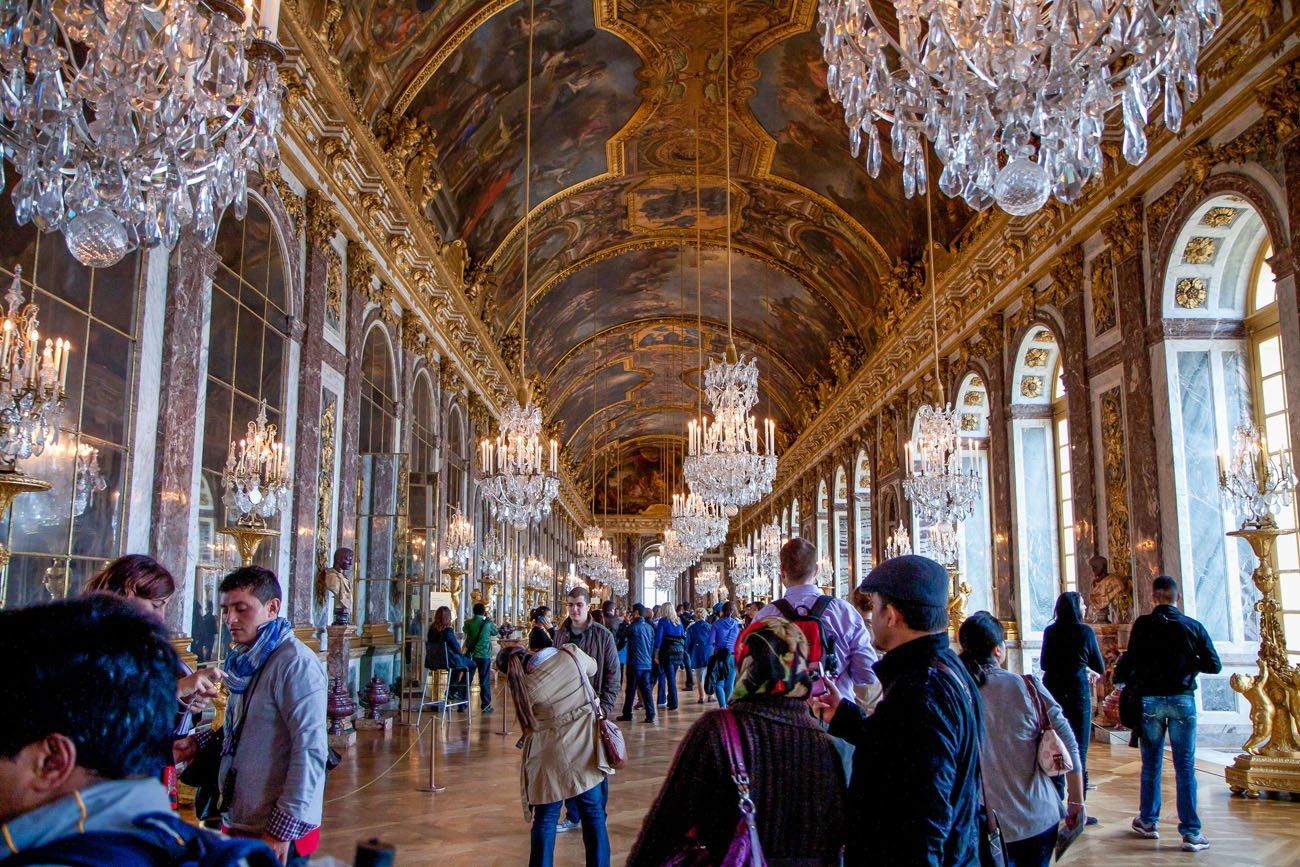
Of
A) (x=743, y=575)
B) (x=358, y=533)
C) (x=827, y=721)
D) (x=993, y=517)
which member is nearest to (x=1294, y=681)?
(x=827, y=721)

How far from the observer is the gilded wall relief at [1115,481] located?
1037cm

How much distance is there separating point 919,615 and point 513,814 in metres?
5.11

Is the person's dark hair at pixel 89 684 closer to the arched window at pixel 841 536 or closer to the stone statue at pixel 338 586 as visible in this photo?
the stone statue at pixel 338 586

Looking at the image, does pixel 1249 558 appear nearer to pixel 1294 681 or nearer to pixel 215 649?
pixel 1294 681

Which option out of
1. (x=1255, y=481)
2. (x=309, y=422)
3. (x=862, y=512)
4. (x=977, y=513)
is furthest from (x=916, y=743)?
(x=862, y=512)

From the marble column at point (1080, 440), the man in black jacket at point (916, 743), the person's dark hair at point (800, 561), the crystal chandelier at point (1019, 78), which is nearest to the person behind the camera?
the man in black jacket at point (916, 743)

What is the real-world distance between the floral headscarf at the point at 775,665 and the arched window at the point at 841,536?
2357cm

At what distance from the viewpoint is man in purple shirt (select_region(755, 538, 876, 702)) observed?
4141 millimetres

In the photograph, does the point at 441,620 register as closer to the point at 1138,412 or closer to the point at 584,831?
the point at 584,831

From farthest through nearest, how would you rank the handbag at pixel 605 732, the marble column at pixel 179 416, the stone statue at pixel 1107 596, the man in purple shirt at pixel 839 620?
the stone statue at pixel 1107 596, the marble column at pixel 179 416, the handbag at pixel 605 732, the man in purple shirt at pixel 839 620

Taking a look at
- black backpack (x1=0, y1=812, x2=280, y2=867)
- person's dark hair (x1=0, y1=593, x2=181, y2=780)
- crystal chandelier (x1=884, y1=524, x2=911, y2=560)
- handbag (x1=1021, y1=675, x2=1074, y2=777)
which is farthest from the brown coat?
crystal chandelier (x1=884, y1=524, x2=911, y2=560)

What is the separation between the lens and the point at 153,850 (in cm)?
114

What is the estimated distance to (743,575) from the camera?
29.4m

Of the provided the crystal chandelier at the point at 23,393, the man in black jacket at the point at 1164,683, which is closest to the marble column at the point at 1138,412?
the man in black jacket at the point at 1164,683
